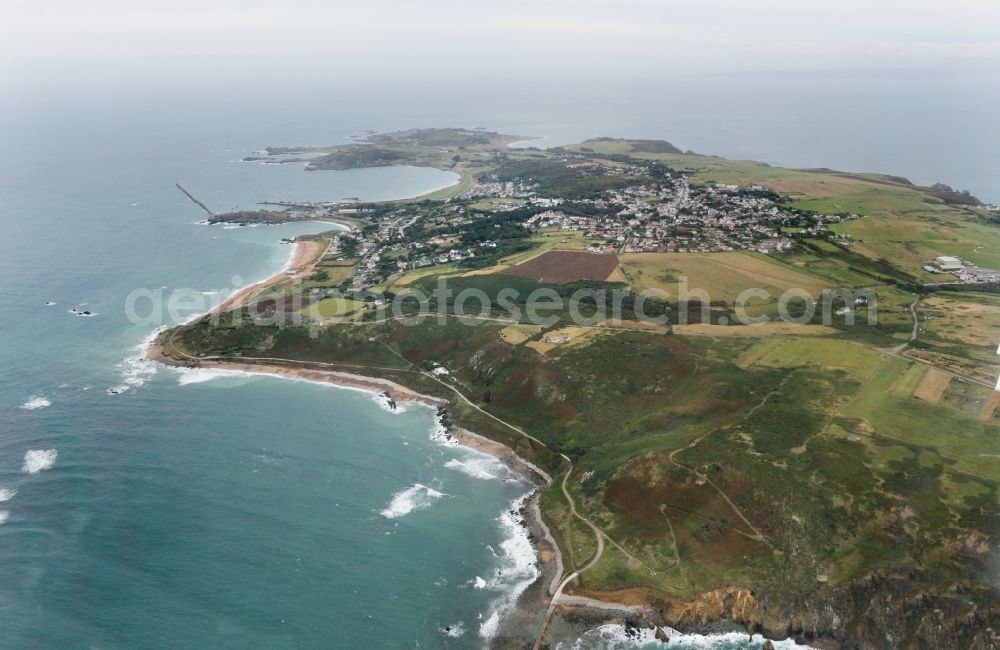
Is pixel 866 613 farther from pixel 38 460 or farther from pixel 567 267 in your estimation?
pixel 38 460

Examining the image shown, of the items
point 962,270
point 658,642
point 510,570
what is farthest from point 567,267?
point 658,642

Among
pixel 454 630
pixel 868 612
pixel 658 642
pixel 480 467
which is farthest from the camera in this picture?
pixel 480 467

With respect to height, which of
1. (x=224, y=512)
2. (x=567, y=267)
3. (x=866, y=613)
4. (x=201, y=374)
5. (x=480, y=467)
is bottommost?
(x=480, y=467)

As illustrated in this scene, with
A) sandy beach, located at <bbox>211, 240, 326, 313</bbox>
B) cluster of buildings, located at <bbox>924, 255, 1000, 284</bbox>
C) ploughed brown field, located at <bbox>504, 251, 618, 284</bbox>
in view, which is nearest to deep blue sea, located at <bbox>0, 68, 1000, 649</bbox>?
sandy beach, located at <bbox>211, 240, 326, 313</bbox>

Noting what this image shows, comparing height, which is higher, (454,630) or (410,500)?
(410,500)

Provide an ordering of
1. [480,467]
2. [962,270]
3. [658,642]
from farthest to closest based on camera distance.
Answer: [962,270] → [480,467] → [658,642]

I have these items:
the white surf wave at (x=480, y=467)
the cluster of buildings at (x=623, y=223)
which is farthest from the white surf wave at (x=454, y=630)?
the cluster of buildings at (x=623, y=223)

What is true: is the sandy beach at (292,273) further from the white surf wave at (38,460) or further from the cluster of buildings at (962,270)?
the cluster of buildings at (962,270)
